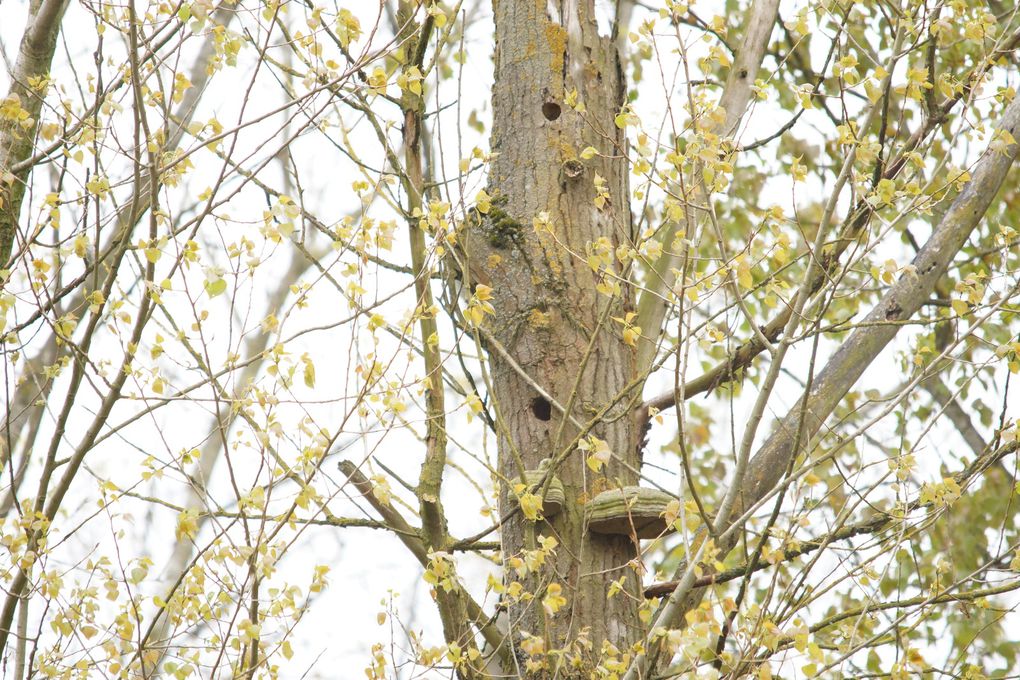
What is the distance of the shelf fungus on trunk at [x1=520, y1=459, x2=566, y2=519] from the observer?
9.16 feet

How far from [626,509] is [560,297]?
728 mm

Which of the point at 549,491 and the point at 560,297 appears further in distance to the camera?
the point at 560,297

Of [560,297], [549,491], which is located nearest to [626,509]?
[549,491]

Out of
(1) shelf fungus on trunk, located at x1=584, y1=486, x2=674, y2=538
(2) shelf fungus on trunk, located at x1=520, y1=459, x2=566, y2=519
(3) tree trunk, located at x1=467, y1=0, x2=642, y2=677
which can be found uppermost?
(3) tree trunk, located at x1=467, y1=0, x2=642, y2=677

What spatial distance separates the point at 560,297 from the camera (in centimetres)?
312

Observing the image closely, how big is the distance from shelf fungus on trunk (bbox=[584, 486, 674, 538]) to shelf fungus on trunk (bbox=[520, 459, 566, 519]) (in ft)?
0.27

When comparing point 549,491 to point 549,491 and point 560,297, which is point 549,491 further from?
point 560,297

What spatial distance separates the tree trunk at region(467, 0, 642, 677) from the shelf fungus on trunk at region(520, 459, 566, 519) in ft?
0.12

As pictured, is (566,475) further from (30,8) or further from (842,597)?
(842,597)

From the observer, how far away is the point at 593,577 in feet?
9.38

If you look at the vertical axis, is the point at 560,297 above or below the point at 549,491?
above

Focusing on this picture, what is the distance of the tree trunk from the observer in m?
2.82

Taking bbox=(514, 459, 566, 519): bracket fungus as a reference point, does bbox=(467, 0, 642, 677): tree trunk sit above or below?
above

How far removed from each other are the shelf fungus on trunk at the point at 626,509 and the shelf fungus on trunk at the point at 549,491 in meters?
0.08
